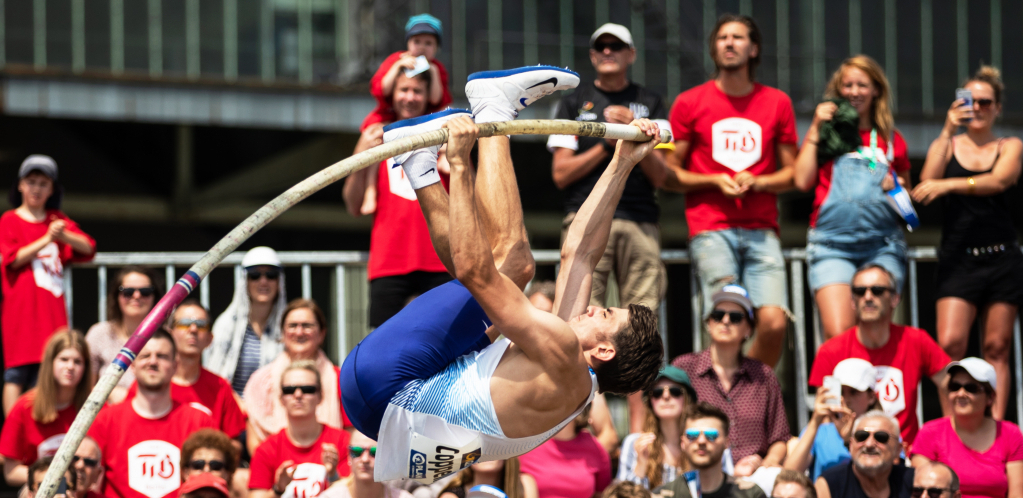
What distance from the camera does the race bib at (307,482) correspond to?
20.8ft

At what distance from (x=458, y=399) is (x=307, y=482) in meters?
1.70

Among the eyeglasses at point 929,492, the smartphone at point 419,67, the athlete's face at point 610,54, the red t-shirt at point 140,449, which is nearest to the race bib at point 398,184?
the smartphone at point 419,67

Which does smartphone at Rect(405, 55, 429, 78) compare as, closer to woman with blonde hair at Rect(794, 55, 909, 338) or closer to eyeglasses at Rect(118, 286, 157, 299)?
eyeglasses at Rect(118, 286, 157, 299)

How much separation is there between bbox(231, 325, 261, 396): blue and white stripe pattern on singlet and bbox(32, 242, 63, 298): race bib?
1168mm

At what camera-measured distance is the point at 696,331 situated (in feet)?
25.7

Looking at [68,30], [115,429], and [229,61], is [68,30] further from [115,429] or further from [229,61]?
[115,429]

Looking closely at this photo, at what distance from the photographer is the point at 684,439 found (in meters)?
6.57

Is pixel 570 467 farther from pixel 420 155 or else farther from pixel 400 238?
pixel 420 155

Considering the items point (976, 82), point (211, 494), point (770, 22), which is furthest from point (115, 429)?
point (770, 22)

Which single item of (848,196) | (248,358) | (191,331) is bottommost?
(248,358)

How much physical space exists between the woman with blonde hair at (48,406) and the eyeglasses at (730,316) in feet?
11.6

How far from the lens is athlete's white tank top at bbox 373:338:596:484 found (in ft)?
16.4

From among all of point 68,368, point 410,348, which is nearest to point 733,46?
point 410,348

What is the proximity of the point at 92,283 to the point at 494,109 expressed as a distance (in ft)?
14.1
